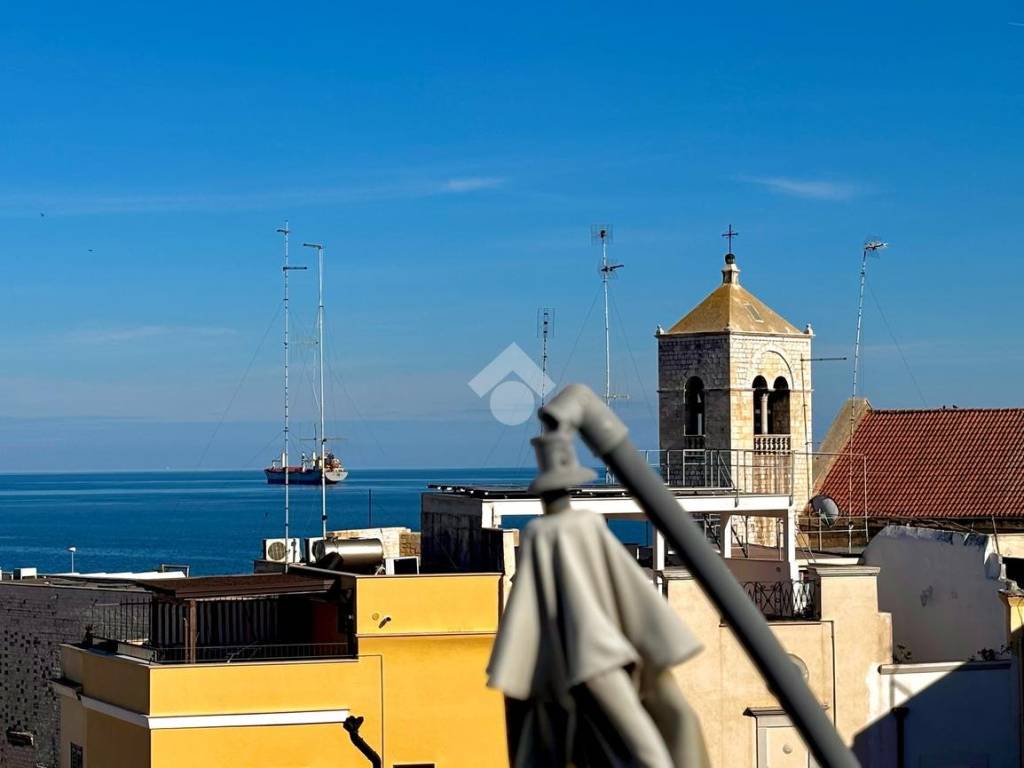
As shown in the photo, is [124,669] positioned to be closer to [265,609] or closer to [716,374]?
[265,609]

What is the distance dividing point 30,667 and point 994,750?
57.8ft

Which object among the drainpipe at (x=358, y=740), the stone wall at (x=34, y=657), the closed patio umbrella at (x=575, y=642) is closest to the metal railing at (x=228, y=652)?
the drainpipe at (x=358, y=740)

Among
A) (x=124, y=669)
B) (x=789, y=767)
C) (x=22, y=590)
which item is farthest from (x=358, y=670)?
(x=22, y=590)

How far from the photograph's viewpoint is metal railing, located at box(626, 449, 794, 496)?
1355 inches

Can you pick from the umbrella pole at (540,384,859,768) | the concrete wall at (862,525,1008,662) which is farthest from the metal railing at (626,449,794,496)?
the umbrella pole at (540,384,859,768)

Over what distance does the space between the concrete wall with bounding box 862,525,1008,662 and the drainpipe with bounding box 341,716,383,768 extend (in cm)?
923

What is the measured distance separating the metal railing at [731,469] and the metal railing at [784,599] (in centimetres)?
852

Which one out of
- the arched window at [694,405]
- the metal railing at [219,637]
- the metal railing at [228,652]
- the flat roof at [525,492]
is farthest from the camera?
the arched window at [694,405]

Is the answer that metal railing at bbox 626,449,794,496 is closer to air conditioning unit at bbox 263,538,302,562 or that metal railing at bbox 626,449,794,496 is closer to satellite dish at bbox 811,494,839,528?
satellite dish at bbox 811,494,839,528

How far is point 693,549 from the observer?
7.02 m

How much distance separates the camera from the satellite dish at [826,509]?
34.8 m

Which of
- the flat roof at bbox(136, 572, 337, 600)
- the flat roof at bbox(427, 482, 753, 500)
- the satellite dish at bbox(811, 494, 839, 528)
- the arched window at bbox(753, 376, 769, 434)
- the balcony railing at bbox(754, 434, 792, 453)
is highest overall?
the arched window at bbox(753, 376, 769, 434)

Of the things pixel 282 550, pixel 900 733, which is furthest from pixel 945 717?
pixel 282 550

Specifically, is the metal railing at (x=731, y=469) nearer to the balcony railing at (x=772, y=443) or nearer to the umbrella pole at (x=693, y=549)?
the balcony railing at (x=772, y=443)
